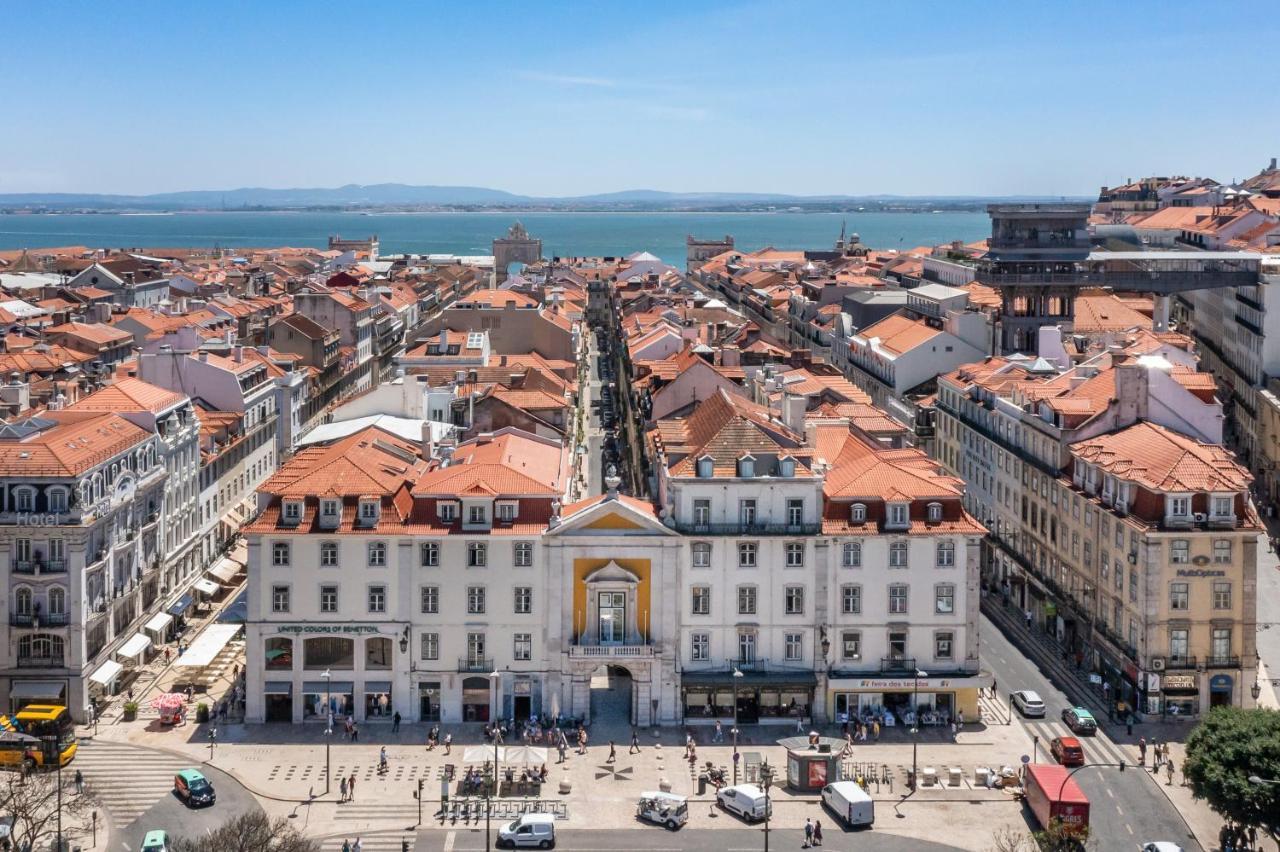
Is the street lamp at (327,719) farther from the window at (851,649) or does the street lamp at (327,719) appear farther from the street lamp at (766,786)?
the window at (851,649)

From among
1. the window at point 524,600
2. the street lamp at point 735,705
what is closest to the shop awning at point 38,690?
the window at point 524,600

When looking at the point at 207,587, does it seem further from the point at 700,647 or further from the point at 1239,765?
the point at 1239,765

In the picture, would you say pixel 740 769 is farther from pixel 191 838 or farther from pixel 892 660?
pixel 191 838

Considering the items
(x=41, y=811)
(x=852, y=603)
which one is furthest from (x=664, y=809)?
(x=41, y=811)

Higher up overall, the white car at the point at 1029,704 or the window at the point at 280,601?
the window at the point at 280,601

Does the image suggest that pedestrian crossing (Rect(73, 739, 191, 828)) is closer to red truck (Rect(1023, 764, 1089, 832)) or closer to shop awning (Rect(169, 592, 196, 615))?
shop awning (Rect(169, 592, 196, 615))
